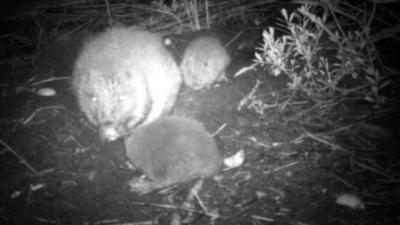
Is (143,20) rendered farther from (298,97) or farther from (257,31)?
(298,97)

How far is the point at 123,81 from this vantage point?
374 cm

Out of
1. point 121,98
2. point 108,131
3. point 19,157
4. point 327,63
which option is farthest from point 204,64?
point 19,157

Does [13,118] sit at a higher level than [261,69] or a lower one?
higher

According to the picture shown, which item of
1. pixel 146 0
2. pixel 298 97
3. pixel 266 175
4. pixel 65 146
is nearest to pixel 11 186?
pixel 65 146

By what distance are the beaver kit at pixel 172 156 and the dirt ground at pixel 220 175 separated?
115 mm

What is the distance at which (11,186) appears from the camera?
3109mm

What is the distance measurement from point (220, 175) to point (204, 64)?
2097mm

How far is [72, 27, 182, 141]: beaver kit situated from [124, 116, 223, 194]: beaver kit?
45cm

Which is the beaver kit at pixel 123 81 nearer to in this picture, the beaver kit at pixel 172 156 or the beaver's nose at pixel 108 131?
the beaver's nose at pixel 108 131

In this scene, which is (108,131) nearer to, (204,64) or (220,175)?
(220,175)

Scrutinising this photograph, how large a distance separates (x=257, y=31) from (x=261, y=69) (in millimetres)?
1323

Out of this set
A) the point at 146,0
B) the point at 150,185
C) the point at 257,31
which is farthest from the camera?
the point at 146,0

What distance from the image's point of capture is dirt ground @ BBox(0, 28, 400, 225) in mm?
2746

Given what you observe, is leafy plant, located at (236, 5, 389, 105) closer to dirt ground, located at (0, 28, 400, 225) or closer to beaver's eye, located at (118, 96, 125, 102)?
dirt ground, located at (0, 28, 400, 225)
